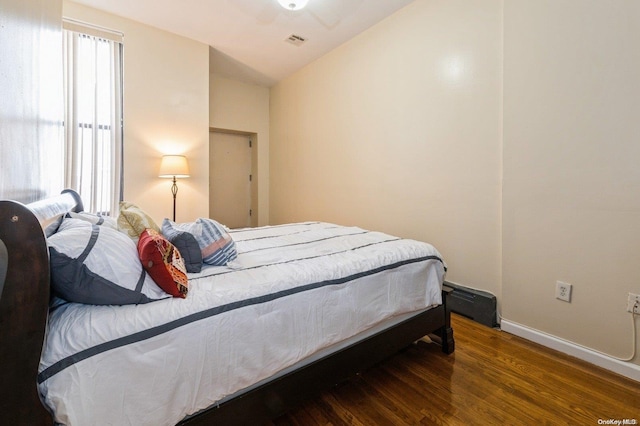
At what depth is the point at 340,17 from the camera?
305cm

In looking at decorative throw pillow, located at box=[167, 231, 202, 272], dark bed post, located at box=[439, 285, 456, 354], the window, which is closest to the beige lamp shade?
the window

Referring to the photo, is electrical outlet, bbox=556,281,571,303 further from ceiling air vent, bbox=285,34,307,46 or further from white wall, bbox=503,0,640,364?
ceiling air vent, bbox=285,34,307,46

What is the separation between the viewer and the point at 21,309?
0.73 metres

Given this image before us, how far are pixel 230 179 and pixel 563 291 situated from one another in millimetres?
4575

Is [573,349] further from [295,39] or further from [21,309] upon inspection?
[295,39]

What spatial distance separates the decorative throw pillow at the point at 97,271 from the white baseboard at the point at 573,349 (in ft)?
8.02

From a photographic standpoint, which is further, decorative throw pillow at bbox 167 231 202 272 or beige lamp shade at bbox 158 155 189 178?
beige lamp shade at bbox 158 155 189 178

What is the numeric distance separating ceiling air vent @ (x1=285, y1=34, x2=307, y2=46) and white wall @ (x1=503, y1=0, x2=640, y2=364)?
2216 mm

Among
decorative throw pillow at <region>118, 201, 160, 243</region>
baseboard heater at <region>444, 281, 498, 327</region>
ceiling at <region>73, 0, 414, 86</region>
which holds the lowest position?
baseboard heater at <region>444, 281, 498, 327</region>

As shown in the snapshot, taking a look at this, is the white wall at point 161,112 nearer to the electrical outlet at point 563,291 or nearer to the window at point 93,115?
the window at point 93,115

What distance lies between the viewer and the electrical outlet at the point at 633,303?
5.46ft

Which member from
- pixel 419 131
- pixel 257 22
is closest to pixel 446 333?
pixel 419 131

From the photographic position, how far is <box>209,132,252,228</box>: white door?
4785 millimetres

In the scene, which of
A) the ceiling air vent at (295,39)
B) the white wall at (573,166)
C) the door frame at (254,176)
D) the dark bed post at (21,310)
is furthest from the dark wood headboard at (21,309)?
the door frame at (254,176)
